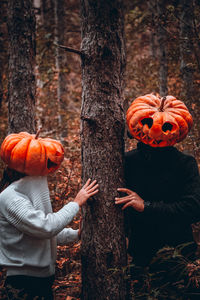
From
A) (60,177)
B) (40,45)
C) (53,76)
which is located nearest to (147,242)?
(60,177)

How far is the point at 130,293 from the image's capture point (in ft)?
9.62

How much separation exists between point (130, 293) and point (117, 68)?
236 centimetres

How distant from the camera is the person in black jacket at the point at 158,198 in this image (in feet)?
9.20

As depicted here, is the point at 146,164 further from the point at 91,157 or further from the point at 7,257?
the point at 7,257

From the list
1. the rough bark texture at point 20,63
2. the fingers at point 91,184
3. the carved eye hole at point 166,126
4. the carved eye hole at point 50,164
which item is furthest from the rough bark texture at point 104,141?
the rough bark texture at point 20,63

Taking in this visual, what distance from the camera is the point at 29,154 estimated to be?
2.70 m

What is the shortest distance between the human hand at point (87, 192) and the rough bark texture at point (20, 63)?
3148 mm

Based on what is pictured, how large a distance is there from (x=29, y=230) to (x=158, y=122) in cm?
160

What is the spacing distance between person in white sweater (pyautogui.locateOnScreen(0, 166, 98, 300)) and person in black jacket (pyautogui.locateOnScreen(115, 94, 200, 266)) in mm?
509

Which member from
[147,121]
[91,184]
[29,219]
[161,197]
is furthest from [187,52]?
[29,219]

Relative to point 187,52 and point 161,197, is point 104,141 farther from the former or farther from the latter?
point 187,52

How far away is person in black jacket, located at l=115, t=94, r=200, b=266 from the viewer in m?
2.80

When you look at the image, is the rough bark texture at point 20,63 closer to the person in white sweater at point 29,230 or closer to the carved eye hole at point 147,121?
the person in white sweater at point 29,230

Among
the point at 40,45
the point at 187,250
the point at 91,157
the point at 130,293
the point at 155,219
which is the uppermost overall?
the point at 40,45
